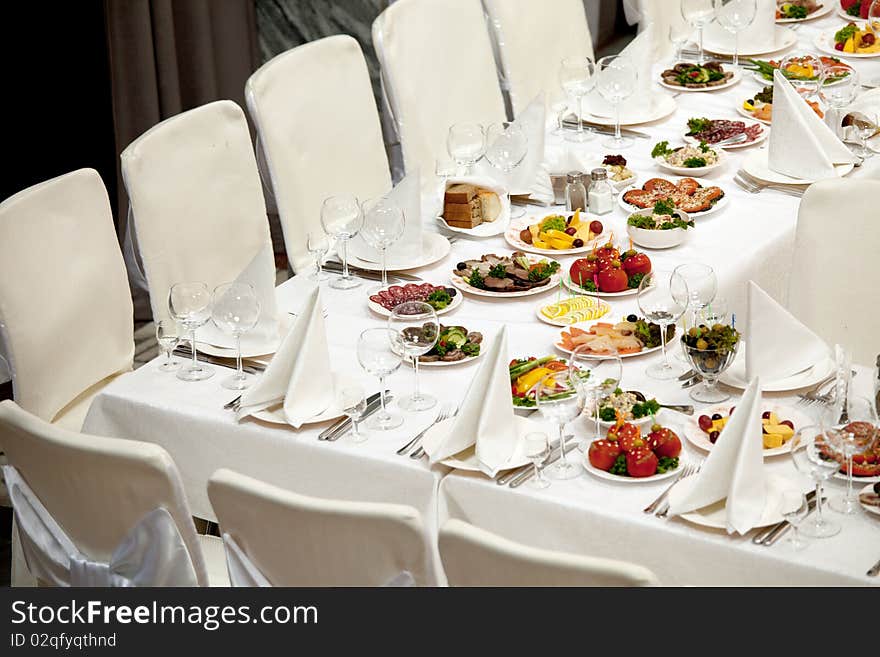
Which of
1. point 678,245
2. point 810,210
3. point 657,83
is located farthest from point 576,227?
point 657,83

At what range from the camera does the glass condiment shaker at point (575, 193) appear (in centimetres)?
355

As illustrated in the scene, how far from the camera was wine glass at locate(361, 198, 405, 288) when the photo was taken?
10.5ft

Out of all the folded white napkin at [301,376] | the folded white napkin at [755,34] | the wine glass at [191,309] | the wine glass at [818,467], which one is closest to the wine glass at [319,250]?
the wine glass at [191,309]

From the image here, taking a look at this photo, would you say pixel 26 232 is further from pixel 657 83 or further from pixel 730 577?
pixel 657 83

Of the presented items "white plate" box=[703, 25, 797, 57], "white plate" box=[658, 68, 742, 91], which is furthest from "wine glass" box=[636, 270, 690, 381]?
"white plate" box=[703, 25, 797, 57]

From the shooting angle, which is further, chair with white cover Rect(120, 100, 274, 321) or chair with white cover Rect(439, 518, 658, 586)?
chair with white cover Rect(120, 100, 274, 321)

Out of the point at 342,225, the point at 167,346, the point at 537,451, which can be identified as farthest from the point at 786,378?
the point at 167,346

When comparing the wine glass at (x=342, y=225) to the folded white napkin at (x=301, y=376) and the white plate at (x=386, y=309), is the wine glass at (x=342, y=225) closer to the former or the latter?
the white plate at (x=386, y=309)

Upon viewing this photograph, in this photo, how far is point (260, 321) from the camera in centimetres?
295

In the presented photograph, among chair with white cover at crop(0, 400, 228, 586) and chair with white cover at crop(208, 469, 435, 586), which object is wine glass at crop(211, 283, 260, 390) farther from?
chair with white cover at crop(208, 469, 435, 586)

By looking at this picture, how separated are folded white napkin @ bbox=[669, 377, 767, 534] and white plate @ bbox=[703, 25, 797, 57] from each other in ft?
9.03

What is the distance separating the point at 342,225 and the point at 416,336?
2.30 feet

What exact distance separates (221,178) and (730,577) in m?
2.04

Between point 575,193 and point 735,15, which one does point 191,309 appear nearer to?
point 575,193
